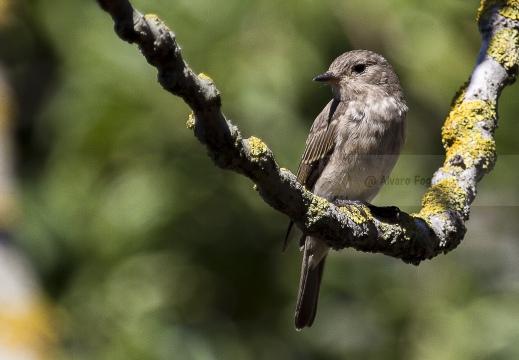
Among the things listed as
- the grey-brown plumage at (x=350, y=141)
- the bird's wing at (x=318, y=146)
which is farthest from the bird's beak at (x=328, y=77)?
the bird's wing at (x=318, y=146)

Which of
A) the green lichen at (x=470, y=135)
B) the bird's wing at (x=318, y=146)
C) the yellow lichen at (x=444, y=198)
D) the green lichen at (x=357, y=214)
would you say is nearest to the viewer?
the green lichen at (x=357, y=214)

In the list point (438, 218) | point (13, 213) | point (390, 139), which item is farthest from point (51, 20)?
point (438, 218)

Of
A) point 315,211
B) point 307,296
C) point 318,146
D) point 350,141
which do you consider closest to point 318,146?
point 318,146

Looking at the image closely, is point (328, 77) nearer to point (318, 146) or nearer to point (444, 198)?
point (318, 146)

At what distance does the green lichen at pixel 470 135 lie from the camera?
378 centimetres

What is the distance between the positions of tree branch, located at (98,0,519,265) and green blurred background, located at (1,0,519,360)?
124cm

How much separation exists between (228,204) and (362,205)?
189cm

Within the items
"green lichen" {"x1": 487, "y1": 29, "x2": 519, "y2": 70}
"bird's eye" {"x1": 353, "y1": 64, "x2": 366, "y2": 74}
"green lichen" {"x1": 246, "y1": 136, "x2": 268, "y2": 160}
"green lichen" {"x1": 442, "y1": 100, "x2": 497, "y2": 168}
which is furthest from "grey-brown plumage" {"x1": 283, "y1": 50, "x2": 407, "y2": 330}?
"green lichen" {"x1": 246, "y1": 136, "x2": 268, "y2": 160}

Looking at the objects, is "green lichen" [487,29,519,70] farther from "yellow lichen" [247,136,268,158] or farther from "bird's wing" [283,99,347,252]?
"yellow lichen" [247,136,268,158]

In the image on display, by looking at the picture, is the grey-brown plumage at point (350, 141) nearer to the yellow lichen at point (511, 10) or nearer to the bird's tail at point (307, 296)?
the bird's tail at point (307, 296)

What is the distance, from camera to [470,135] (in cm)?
387

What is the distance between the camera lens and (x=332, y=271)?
17.2 ft

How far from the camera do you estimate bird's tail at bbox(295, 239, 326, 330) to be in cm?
482

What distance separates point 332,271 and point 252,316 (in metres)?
0.64
